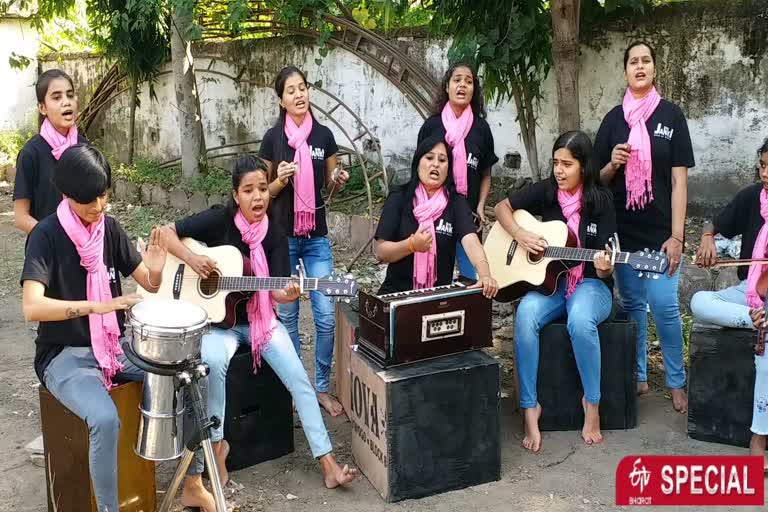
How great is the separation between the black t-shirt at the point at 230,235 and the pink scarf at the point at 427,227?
69cm

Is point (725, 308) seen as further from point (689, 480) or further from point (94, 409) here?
point (94, 409)

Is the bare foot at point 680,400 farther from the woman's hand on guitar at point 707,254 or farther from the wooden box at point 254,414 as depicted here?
the wooden box at point 254,414

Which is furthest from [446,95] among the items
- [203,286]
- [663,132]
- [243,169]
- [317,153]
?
[203,286]

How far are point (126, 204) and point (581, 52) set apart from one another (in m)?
6.39

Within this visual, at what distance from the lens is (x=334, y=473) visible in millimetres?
4203

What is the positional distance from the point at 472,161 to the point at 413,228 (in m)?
0.69

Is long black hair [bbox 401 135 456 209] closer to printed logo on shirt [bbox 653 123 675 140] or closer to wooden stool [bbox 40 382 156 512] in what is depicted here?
printed logo on shirt [bbox 653 123 675 140]

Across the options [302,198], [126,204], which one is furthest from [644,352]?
[126,204]

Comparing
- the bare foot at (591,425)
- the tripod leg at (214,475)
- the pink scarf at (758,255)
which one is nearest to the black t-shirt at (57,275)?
the tripod leg at (214,475)

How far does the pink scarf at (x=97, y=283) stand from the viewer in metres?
3.68

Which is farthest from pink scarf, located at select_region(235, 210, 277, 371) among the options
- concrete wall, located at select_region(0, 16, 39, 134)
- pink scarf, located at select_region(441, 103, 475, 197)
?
concrete wall, located at select_region(0, 16, 39, 134)

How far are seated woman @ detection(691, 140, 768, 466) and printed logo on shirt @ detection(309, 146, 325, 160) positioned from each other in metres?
2.18

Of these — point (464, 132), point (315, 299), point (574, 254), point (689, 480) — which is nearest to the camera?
point (689, 480)

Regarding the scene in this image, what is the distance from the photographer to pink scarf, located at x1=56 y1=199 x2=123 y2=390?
368 centimetres
